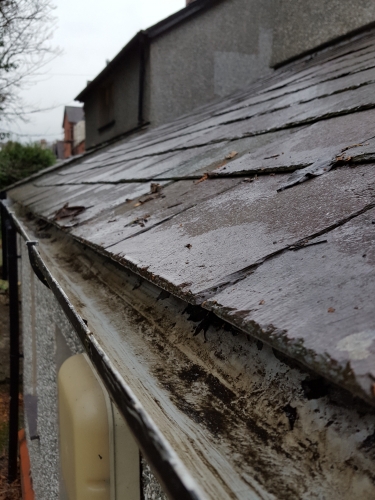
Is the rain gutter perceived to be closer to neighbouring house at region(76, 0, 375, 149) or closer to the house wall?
neighbouring house at region(76, 0, 375, 149)

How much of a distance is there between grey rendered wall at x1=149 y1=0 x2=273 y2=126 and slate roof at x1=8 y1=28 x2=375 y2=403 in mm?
5995

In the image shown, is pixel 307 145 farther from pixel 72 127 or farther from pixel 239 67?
pixel 72 127

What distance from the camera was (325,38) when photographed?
513cm

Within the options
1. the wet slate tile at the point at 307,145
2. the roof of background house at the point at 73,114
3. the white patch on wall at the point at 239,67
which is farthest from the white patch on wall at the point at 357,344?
the roof of background house at the point at 73,114

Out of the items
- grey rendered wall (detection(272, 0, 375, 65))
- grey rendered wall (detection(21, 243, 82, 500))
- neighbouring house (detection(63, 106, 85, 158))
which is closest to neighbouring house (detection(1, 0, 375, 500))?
grey rendered wall (detection(21, 243, 82, 500))

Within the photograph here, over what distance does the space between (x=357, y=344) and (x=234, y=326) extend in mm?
329

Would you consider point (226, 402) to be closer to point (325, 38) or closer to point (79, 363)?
point (79, 363)

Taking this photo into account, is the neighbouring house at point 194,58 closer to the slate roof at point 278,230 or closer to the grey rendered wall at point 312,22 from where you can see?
the grey rendered wall at point 312,22

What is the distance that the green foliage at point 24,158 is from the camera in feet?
65.3

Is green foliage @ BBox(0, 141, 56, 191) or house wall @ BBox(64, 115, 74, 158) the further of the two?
house wall @ BBox(64, 115, 74, 158)

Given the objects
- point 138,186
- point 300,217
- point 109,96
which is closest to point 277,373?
point 300,217

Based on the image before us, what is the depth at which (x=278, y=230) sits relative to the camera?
3.25 ft

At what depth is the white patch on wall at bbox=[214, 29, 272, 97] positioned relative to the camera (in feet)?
26.1

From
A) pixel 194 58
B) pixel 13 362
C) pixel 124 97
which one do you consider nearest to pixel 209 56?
pixel 194 58
